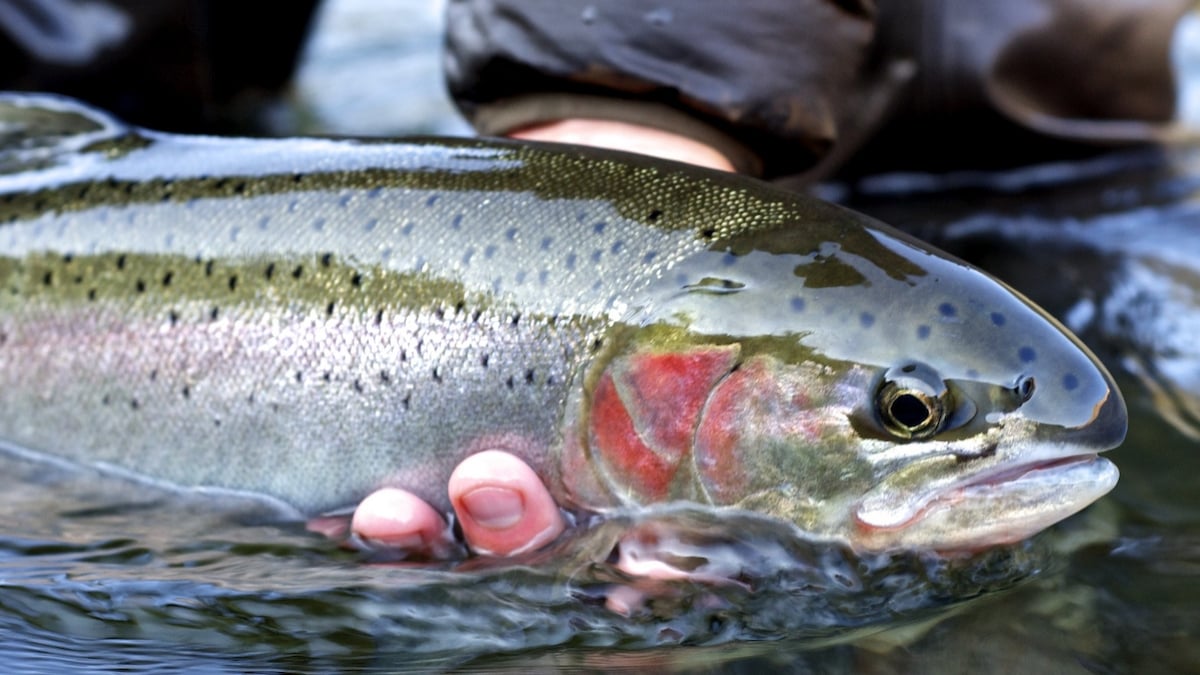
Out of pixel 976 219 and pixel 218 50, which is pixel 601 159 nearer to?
pixel 976 219

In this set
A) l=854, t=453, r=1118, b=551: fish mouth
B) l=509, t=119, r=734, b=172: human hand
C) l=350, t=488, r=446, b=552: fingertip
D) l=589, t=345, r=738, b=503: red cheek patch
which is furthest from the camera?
l=509, t=119, r=734, b=172: human hand

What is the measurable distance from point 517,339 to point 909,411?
60cm

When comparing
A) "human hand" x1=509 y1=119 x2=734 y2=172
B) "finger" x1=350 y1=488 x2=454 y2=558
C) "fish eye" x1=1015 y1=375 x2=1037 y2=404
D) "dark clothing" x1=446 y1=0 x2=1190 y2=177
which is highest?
"dark clothing" x1=446 y1=0 x2=1190 y2=177

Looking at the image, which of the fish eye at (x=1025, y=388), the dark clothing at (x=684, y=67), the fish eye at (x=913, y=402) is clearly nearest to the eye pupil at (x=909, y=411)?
the fish eye at (x=913, y=402)

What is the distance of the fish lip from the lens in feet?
5.10

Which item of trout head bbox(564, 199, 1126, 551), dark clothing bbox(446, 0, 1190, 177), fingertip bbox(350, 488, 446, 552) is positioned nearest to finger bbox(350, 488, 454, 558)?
fingertip bbox(350, 488, 446, 552)

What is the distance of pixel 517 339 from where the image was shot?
1.78 metres

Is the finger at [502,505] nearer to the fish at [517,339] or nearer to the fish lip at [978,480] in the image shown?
the fish at [517,339]

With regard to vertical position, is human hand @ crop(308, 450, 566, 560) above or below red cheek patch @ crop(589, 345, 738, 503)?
below

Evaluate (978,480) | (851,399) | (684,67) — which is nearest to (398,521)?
(851,399)

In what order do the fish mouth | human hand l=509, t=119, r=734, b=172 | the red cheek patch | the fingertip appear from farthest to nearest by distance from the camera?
1. human hand l=509, t=119, r=734, b=172
2. the fingertip
3. the red cheek patch
4. the fish mouth

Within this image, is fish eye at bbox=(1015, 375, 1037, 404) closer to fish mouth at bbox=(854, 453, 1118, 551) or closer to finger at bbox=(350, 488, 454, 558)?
fish mouth at bbox=(854, 453, 1118, 551)

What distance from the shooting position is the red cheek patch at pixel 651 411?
1.68m

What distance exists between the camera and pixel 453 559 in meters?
1.84
